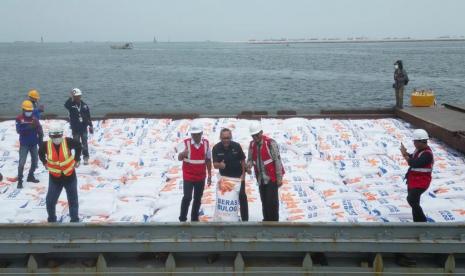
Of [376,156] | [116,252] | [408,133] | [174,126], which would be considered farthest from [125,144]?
[408,133]

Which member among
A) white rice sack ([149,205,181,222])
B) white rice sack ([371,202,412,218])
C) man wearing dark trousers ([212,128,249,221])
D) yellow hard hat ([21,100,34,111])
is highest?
yellow hard hat ([21,100,34,111])

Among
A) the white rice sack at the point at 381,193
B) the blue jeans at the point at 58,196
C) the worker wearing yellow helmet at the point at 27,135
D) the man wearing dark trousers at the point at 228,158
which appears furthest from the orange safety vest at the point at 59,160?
the white rice sack at the point at 381,193

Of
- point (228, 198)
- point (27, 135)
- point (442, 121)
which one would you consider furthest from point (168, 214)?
point (442, 121)

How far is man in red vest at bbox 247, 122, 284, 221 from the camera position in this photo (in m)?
6.02

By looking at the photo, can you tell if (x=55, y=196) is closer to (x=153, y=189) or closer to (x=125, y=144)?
(x=153, y=189)

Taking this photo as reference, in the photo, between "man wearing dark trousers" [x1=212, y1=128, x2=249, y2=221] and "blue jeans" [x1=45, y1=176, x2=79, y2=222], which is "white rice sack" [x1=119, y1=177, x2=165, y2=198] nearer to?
"blue jeans" [x1=45, y1=176, x2=79, y2=222]

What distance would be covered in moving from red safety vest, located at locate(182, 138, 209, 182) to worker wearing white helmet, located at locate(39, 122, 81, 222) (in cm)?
157

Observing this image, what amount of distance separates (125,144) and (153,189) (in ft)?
9.13

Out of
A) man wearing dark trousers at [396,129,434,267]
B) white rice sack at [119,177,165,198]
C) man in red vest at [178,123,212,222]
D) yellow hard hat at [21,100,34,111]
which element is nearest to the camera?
man wearing dark trousers at [396,129,434,267]

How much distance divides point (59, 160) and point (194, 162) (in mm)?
1838

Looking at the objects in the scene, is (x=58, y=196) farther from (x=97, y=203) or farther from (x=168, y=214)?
(x=168, y=214)

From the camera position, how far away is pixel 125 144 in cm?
1036

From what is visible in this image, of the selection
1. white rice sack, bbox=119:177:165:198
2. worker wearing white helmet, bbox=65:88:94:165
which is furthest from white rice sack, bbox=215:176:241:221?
worker wearing white helmet, bbox=65:88:94:165

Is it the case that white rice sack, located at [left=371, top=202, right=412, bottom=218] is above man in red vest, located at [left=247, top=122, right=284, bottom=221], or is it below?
below
